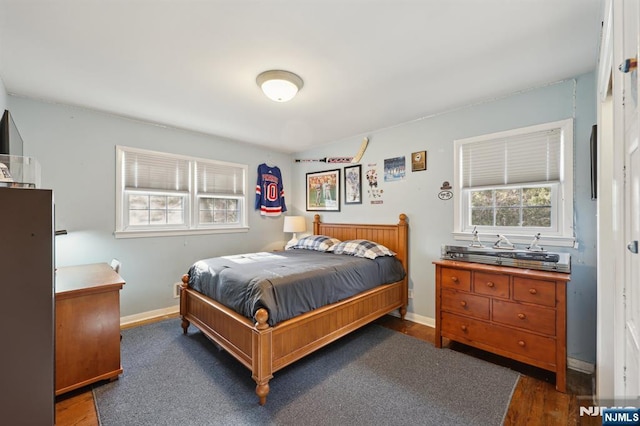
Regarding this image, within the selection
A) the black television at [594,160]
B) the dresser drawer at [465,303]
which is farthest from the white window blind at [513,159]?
the dresser drawer at [465,303]

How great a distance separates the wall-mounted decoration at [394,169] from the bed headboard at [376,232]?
496 mm

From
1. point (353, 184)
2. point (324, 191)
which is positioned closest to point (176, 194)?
point (324, 191)

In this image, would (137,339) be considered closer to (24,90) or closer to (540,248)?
(24,90)

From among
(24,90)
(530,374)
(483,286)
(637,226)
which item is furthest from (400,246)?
(24,90)

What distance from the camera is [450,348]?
2.65 meters

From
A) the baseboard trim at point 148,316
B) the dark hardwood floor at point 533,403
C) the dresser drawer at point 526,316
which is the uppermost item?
the dresser drawer at point 526,316

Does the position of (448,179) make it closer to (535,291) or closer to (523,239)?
(523,239)

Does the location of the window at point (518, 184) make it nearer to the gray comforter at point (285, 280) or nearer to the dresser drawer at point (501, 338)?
the dresser drawer at point (501, 338)

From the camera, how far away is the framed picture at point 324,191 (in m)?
4.22

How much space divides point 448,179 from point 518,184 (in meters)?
0.64

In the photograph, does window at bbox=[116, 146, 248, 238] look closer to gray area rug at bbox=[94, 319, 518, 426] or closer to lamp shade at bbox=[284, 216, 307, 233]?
lamp shade at bbox=[284, 216, 307, 233]

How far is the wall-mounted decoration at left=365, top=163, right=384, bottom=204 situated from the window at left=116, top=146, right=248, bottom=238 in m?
1.91

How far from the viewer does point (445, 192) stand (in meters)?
3.09

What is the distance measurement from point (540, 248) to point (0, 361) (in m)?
3.64
